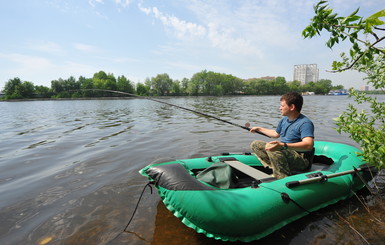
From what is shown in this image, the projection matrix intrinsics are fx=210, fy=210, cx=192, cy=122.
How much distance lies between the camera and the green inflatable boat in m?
2.73

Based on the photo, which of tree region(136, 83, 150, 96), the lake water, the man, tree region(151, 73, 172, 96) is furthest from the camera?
tree region(151, 73, 172, 96)

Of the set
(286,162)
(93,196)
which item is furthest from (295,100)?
(93,196)

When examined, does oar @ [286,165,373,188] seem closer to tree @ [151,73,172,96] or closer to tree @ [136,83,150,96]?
tree @ [136,83,150,96]

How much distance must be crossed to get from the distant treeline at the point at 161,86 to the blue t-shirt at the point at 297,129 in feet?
261

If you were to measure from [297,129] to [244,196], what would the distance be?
5.81 ft

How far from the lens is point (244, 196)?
2977mm

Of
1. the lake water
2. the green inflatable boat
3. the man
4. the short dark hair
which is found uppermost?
the short dark hair

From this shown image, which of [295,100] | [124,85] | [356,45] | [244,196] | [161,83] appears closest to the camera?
[356,45]

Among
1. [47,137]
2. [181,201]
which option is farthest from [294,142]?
[47,137]

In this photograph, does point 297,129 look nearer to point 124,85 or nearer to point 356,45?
point 356,45

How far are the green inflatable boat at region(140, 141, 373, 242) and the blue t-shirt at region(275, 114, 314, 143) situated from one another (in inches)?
27.8

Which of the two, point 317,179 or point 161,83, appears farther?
point 161,83

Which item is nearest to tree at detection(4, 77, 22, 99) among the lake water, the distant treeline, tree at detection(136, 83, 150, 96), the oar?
the distant treeline

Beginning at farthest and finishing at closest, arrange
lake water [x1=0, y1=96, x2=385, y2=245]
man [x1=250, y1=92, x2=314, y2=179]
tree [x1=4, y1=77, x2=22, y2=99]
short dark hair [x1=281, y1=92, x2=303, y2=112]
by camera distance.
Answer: tree [x1=4, y1=77, x2=22, y2=99]
short dark hair [x1=281, y1=92, x2=303, y2=112]
man [x1=250, y1=92, x2=314, y2=179]
lake water [x1=0, y1=96, x2=385, y2=245]
